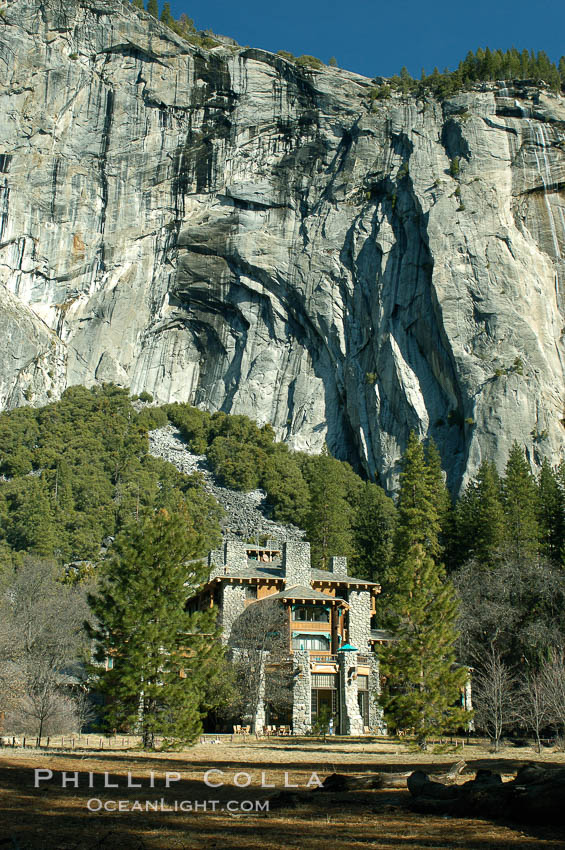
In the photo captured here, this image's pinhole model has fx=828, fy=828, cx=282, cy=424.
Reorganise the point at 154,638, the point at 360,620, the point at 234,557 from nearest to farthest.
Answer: the point at 154,638, the point at 360,620, the point at 234,557

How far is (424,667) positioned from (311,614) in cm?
1252

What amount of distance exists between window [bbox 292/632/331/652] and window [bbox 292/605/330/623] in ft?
2.32

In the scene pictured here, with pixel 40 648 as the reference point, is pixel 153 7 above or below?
above

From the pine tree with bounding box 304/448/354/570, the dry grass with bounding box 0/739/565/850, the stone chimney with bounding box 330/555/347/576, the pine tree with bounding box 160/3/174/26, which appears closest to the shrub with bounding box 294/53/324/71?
the pine tree with bounding box 160/3/174/26

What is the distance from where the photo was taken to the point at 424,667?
27.9 meters

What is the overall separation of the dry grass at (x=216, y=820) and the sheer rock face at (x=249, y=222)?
70.7 m

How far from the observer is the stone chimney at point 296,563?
1650 inches

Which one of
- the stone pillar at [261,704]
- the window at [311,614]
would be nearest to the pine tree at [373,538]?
the window at [311,614]

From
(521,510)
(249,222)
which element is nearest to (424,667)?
(521,510)

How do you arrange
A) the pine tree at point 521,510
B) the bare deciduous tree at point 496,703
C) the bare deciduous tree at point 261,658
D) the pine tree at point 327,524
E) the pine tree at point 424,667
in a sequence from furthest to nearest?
1. the pine tree at point 327,524
2. the pine tree at point 521,510
3. the bare deciduous tree at point 261,658
4. the bare deciduous tree at point 496,703
5. the pine tree at point 424,667

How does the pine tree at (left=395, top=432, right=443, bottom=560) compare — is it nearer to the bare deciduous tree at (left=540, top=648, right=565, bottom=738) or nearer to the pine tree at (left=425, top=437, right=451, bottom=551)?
the pine tree at (left=425, top=437, right=451, bottom=551)

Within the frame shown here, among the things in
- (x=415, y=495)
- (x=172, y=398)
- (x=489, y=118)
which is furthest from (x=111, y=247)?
(x=415, y=495)

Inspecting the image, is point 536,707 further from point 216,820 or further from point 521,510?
point 521,510

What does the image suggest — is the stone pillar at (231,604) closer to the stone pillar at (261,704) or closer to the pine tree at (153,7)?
the stone pillar at (261,704)
